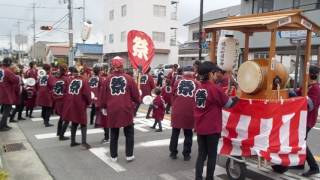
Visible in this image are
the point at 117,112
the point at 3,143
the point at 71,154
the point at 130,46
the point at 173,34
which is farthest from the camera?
the point at 173,34

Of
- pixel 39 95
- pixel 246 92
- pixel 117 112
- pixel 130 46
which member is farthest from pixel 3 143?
pixel 246 92

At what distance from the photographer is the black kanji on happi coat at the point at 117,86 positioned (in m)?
6.98

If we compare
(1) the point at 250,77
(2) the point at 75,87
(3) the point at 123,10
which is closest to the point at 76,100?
(2) the point at 75,87

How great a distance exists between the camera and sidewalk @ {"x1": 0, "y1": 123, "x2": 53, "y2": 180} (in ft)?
21.0

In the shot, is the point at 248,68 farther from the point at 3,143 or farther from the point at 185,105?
the point at 3,143

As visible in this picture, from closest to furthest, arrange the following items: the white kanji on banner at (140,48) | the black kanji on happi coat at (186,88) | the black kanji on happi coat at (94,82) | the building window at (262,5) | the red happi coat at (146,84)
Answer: the black kanji on happi coat at (186,88)
the black kanji on happi coat at (94,82)
the white kanji on banner at (140,48)
the red happi coat at (146,84)
the building window at (262,5)

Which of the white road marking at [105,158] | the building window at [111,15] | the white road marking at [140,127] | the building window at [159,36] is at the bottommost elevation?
the white road marking at [105,158]

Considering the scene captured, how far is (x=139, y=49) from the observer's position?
11.9 metres

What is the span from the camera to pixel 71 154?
7.88 m

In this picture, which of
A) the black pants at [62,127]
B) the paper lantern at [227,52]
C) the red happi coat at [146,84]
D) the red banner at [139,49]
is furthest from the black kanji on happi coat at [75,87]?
the red happi coat at [146,84]

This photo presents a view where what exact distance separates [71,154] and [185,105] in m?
2.61

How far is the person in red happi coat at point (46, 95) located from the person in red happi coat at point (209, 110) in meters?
6.81

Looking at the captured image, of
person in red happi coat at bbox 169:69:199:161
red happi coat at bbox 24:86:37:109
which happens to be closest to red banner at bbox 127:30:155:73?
red happi coat at bbox 24:86:37:109

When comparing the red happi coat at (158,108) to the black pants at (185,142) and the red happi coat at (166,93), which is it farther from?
the black pants at (185,142)
